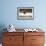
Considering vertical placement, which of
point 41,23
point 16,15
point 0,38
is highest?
point 16,15

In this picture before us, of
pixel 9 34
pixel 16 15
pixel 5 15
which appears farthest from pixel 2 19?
pixel 9 34

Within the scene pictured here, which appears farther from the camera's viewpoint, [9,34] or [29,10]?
[29,10]

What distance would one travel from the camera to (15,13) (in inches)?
171

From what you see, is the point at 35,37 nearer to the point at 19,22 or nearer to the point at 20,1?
the point at 19,22

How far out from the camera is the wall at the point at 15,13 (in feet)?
14.2

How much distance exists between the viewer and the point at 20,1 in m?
4.32

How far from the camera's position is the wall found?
433cm

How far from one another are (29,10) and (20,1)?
432 mm

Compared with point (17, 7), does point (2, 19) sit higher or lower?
lower

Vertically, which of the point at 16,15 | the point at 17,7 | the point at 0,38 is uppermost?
the point at 17,7

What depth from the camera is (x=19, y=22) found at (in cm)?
438

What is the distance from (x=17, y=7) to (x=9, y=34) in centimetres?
103

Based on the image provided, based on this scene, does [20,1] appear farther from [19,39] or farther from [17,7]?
[19,39]

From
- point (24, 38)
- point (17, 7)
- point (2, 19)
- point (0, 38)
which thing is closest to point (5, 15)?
point (2, 19)
